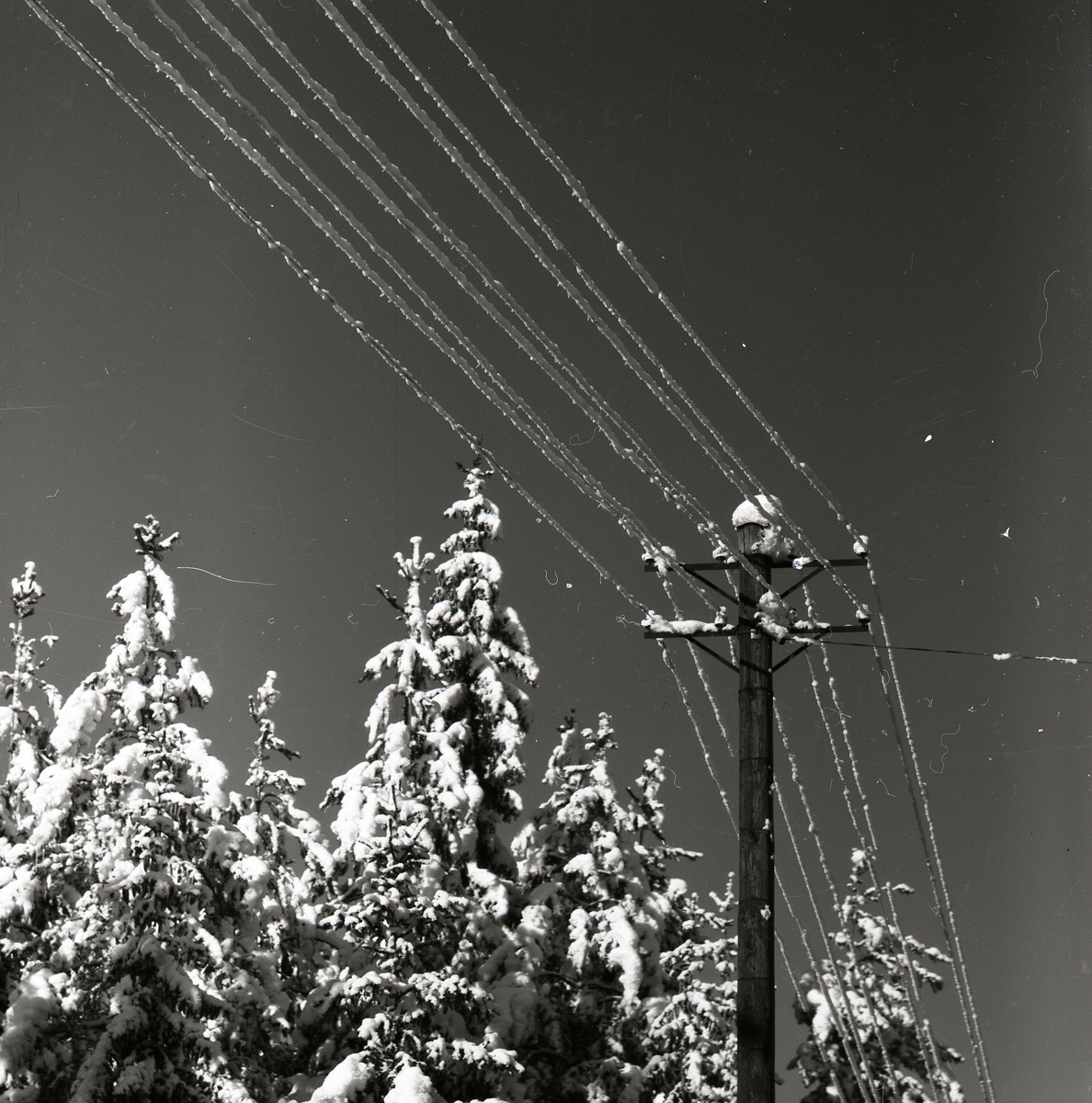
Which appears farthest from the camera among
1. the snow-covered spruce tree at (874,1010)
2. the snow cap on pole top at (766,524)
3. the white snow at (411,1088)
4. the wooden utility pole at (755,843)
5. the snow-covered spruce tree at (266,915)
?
the snow-covered spruce tree at (874,1010)

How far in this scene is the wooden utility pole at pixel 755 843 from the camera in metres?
10.7

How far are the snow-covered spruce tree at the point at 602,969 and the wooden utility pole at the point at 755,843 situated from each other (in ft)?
41.5

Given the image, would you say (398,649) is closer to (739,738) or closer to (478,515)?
(478,515)

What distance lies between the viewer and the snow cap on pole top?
1226 cm

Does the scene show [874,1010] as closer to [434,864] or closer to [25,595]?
[434,864]

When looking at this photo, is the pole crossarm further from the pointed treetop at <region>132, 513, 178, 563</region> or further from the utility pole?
the pointed treetop at <region>132, 513, 178, 563</region>

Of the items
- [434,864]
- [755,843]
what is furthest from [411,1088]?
[755,843]

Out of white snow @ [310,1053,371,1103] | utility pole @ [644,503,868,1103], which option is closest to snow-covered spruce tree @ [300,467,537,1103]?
white snow @ [310,1053,371,1103]

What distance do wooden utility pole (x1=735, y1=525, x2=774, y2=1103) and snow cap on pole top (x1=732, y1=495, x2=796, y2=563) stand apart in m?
0.05

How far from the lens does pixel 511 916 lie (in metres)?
24.3

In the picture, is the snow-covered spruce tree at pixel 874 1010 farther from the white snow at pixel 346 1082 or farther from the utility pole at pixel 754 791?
the utility pole at pixel 754 791

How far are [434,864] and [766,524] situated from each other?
997cm

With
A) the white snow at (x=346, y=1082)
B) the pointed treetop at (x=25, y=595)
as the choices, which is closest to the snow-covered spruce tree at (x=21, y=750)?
the pointed treetop at (x=25, y=595)

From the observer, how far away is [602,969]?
25844 millimetres
